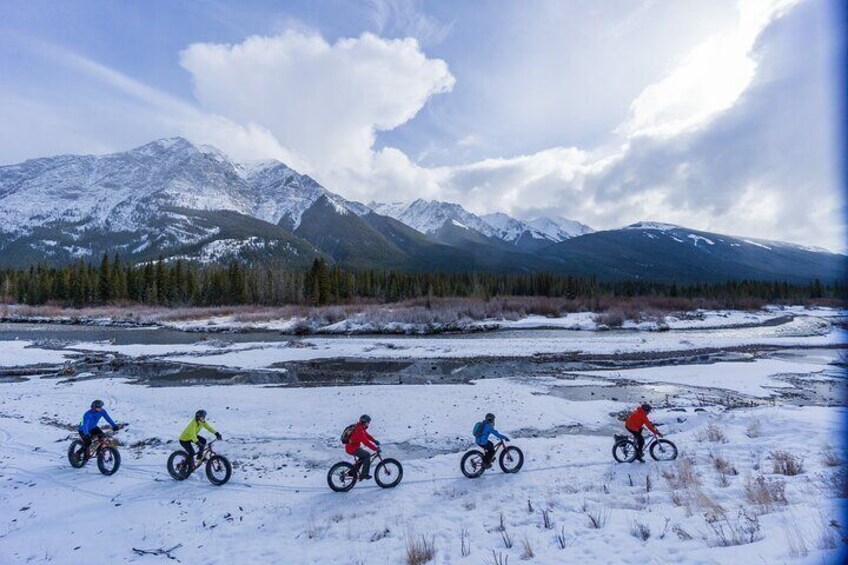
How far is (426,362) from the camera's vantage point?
37.0 m

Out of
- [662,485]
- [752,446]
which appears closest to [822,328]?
[752,446]

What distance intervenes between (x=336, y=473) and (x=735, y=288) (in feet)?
596

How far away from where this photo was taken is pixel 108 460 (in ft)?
45.0

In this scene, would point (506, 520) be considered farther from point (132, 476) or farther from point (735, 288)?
point (735, 288)

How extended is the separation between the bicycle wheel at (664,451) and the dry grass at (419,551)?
8776mm

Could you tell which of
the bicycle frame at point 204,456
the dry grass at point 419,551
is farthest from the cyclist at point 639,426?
the bicycle frame at point 204,456

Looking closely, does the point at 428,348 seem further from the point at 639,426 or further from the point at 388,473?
the point at 388,473

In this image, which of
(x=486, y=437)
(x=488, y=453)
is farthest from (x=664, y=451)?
(x=486, y=437)

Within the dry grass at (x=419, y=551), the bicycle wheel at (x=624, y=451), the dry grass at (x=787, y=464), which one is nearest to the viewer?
the dry grass at (x=419, y=551)

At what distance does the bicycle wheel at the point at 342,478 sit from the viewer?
12039 mm

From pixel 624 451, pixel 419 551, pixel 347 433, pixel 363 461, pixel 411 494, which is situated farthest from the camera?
pixel 624 451

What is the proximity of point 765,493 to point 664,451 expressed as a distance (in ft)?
14.4

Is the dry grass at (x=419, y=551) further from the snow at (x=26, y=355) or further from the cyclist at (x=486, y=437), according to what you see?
the snow at (x=26, y=355)

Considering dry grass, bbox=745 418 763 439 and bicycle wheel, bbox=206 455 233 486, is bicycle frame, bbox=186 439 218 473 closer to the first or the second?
bicycle wheel, bbox=206 455 233 486
